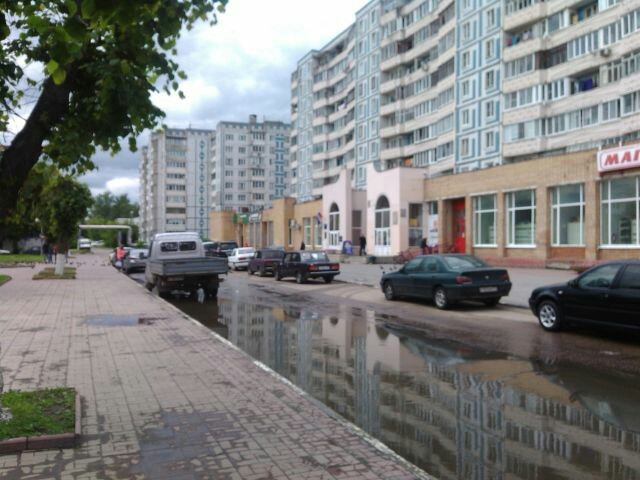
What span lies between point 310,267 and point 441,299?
1073cm

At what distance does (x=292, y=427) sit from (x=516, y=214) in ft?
108

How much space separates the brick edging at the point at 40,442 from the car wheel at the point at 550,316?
9351 mm

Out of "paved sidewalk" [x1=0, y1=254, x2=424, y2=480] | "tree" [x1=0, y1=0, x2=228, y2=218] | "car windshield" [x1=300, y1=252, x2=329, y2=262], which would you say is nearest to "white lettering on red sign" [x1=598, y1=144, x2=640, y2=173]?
"car windshield" [x1=300, y1=252, x2=329, y2=262]

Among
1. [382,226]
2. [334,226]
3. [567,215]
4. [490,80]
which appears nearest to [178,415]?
[567,215]

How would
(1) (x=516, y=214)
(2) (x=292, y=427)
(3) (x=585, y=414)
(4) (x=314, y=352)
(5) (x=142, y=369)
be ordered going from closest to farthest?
(2) (x=292, y=427)
(3) (x=585, y=414)
(5) (x=142, y=369)
(4) (x=314, y=352)
(1) (x=516, y=214)

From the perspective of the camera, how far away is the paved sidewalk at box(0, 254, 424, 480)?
4.53 m

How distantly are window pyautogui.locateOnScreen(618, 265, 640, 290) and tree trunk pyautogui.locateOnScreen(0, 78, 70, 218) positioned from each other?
363 inches

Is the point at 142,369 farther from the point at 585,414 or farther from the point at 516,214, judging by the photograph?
the point at 516,214

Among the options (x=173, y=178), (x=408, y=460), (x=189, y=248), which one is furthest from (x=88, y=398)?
(x=173, y=178)

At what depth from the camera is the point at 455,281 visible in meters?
15.4

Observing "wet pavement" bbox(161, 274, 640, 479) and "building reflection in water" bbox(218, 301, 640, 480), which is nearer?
"building reflection in water" bbox(218, 301, 640, 480)

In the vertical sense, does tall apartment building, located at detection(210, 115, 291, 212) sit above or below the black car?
above

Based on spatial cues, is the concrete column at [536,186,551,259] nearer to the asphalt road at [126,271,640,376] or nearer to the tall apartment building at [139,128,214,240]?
the asphalt road at [126,271,640,376]

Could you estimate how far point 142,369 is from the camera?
8109 mm
